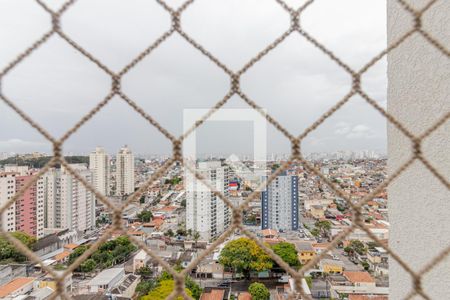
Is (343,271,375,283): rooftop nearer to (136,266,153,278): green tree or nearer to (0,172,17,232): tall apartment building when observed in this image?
(136,266,153,278): green tree

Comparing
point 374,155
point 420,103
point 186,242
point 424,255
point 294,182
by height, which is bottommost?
point 186,242

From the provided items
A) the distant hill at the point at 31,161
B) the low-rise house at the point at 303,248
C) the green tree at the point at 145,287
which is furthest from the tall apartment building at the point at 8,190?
the green tree at the point at 145,287

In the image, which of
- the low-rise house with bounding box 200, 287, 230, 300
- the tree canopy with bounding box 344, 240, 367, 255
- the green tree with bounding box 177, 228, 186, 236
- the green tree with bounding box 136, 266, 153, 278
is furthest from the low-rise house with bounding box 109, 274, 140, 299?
the tree canopy with bounding box 344, 240, 367, 255

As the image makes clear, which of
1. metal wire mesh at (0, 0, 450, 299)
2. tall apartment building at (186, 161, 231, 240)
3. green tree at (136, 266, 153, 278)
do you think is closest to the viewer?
metal wire mesh at (0, 0, 450, 299)

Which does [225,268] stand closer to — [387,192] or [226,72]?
[387,192]

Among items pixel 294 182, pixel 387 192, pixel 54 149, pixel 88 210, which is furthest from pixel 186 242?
pixel 54 149
